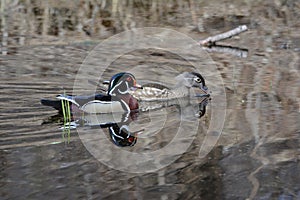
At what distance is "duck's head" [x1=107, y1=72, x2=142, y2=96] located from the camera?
8.76 meters

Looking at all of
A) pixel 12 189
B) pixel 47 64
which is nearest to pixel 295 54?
pixel 47 64

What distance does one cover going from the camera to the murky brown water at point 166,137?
585 centimetres

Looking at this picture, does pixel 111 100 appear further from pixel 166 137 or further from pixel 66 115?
pixel 166 137

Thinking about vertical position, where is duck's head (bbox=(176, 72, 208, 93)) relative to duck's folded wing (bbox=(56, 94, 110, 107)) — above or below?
above

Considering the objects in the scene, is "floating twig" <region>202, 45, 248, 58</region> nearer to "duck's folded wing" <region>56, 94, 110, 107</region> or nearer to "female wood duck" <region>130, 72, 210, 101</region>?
"female wood duck" <region>130, 72, 210, 101</region>

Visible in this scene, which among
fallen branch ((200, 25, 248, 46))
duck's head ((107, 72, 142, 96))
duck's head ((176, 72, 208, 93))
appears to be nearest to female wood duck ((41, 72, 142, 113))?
duck's head ((107, 72, 142, 96))

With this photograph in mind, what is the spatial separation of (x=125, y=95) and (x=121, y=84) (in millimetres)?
160

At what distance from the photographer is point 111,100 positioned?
863 cm

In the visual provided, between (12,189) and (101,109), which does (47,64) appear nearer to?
(101,109)

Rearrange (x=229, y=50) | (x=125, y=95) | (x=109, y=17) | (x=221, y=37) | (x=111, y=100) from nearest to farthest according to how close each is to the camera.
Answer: (x=111, y=100)
(x=125, y=95)
(x=229, y=50)
(x=221, y=37)
(x=109, y=17)

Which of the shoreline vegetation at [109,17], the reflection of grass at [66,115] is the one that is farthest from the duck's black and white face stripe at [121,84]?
the shoreline vegetation at [109,17]

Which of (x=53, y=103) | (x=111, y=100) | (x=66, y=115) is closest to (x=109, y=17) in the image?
(x=111, y=100)

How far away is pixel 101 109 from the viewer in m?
8.49

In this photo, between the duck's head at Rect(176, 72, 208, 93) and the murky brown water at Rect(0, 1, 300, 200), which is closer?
the murky brown water at Rect(0, 1, 300, 200)
